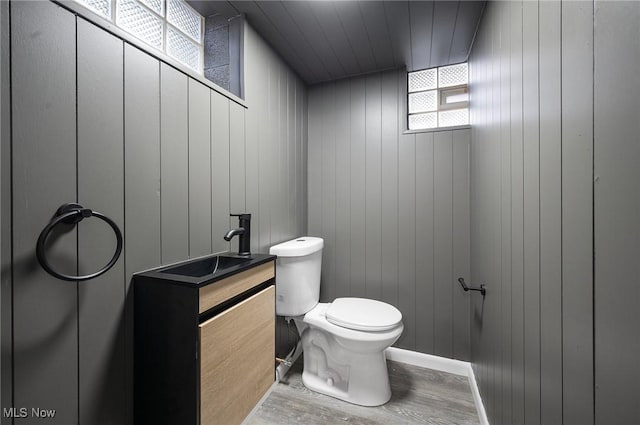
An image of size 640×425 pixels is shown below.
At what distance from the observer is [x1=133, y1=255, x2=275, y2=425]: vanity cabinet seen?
2.96 ft

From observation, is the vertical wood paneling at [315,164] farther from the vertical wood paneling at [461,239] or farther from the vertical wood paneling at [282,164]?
the vertical wood paneling at [461,239]

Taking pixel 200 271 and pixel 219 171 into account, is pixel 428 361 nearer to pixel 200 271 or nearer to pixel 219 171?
pixel 200 271

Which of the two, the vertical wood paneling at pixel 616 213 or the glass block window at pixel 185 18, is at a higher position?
the glass block window at pixel 185 18

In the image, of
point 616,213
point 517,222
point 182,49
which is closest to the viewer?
point 616,213

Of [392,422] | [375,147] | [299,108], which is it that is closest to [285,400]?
[392,422]

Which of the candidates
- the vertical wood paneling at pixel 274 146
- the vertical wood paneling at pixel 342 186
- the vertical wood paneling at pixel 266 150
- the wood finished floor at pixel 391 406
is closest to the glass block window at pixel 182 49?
the vertical wood paneling at pixel 266 150

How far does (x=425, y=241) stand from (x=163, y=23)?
1.94 meters

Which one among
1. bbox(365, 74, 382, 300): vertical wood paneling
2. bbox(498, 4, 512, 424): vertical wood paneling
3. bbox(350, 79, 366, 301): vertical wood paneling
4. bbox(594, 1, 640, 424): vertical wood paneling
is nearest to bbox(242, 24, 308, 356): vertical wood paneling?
bbox(350, 79, 366, 301): vertical wood paneling

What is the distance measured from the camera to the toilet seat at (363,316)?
1464mm

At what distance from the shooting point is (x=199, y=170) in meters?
1.21

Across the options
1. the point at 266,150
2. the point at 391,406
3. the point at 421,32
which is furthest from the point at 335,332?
the point at 421,32

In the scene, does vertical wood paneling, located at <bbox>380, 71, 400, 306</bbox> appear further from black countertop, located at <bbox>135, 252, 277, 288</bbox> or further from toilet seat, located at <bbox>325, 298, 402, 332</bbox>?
black countertop, located at <bbox>135, 252, 277, 288</bbox>

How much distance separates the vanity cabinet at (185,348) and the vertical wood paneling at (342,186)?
116 cm

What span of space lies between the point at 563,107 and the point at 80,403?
1550 millimetres
